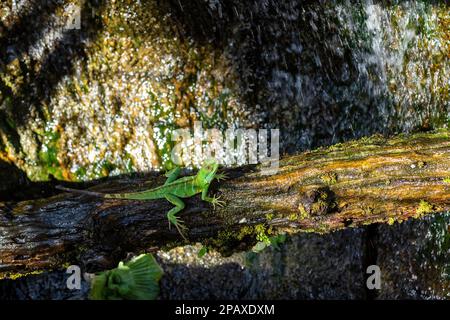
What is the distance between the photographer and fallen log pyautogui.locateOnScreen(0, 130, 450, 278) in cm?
339

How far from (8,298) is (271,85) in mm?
3864

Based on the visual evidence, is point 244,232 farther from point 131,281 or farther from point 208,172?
point 131,281

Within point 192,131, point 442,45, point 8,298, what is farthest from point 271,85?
point 8,298

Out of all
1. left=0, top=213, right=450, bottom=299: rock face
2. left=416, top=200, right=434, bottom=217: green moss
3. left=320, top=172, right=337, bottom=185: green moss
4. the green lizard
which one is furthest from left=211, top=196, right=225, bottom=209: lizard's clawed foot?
left=0, top=213, right=450, bottom=299: rock face

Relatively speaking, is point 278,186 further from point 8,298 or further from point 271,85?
point 8,298

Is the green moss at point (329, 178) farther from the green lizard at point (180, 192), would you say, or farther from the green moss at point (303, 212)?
the green lizard at point (180, 192)

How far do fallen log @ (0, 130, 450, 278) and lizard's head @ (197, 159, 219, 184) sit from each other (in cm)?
8

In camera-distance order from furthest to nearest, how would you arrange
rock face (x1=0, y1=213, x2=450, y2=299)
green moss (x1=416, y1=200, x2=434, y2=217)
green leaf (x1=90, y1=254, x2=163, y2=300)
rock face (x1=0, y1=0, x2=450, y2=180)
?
rock face (x1=0, y1=213, x2=450, y2=299) → green leaf (x1=90, y1=254, x2=163, y2=300) → rock face (x1=0, y1=0, x2=450, y2=180) → green moss (x1=416, y1=200, x2=434, y2=217)

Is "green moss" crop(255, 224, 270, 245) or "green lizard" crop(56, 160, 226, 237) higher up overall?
"green lizard" crop(56, 160, 226, 237)

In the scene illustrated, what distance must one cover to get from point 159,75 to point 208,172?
1.62 m

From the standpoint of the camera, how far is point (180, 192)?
3754mm

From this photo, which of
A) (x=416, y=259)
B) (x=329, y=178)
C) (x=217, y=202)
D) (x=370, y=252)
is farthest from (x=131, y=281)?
(x=416, y=259)

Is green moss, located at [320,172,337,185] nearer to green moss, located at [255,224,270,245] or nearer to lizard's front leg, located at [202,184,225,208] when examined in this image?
green moss, located at [255,224,270,245]

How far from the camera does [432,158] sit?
336cm
